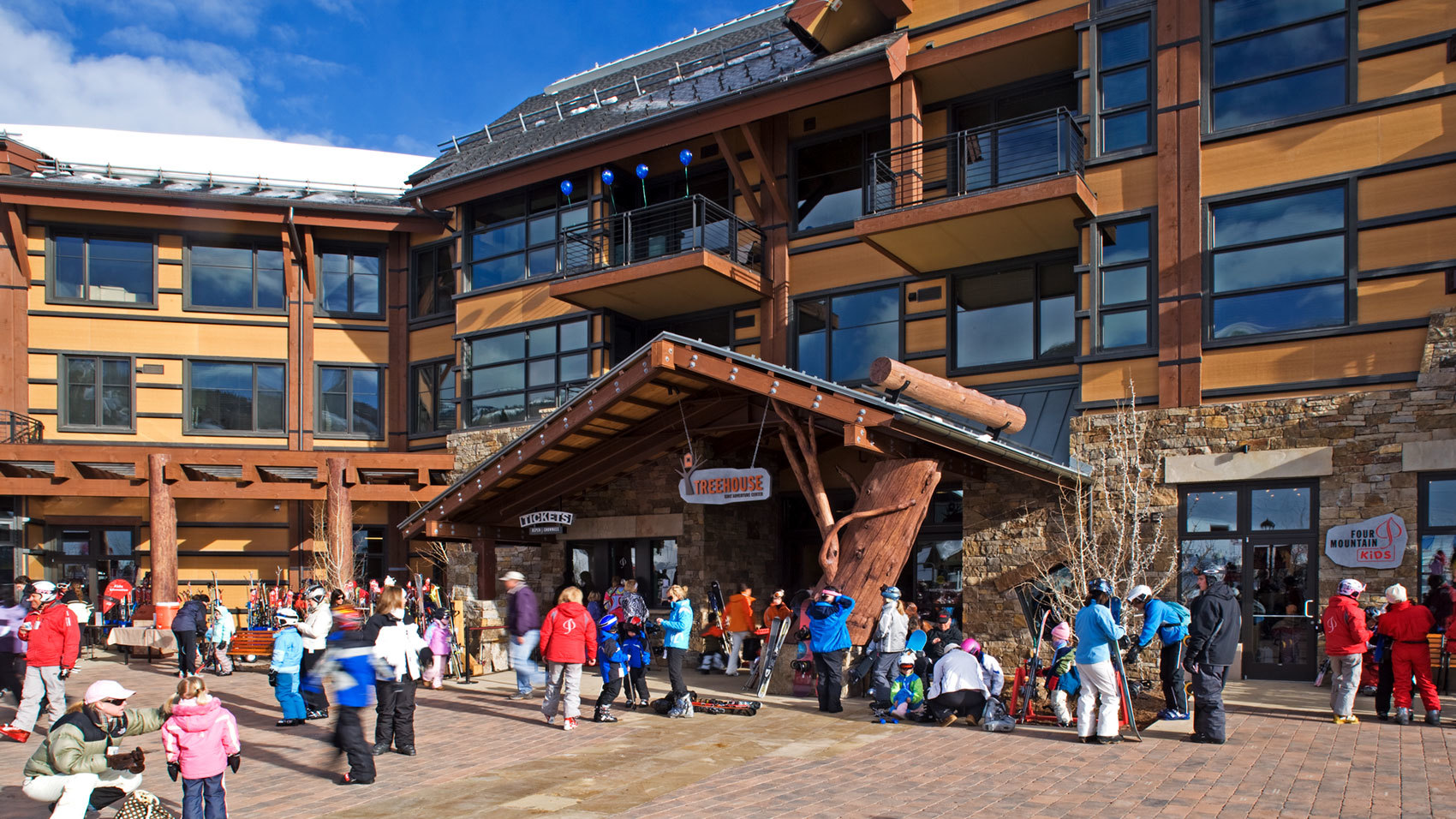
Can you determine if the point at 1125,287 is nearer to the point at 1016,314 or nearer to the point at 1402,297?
the point at 1016,314

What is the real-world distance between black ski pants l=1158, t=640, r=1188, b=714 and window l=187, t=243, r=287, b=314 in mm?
20002

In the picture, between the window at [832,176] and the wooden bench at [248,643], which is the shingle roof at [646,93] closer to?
the window at [832,176]

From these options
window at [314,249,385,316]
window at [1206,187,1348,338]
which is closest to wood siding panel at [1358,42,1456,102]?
window at [1206,187,1348,338]

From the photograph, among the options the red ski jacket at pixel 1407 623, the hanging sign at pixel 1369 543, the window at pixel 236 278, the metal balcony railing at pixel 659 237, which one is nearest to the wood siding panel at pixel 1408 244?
the hanging sign at pixel 1369 543

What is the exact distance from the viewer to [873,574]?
13.1 m

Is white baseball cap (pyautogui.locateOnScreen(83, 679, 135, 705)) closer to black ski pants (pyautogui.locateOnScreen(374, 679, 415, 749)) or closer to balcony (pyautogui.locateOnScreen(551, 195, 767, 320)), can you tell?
black ski pants (pyautogui.locateOnScreen(374, 679, 415, 749))

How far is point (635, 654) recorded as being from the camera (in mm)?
12359

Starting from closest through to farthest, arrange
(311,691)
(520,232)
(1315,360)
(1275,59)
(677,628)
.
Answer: (311,691)
(677,628)
(1315,360)
(1275,59)
(520,232)

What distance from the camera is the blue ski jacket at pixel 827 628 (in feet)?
39.3

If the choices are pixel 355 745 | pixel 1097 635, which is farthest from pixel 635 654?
pixel 1097 635

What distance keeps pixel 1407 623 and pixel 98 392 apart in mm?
23623

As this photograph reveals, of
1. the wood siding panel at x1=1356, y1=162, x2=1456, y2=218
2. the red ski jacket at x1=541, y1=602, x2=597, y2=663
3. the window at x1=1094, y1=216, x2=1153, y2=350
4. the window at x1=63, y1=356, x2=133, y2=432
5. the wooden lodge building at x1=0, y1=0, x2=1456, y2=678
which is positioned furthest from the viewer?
the window at x1=63, y1=356, x2=133, y2=432

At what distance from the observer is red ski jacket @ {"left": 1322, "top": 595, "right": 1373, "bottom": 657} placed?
10.6 m

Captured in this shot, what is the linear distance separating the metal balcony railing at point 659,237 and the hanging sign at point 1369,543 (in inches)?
383
